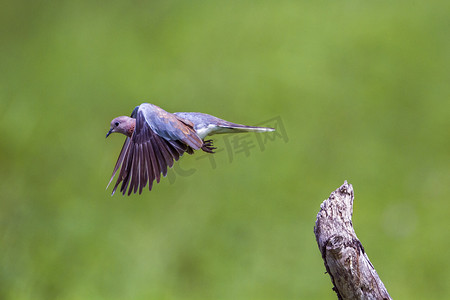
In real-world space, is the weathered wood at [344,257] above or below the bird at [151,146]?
below

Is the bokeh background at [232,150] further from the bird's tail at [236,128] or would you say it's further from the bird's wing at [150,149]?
the bird's wing at [150,149]

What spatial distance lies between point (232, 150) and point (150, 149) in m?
2.27

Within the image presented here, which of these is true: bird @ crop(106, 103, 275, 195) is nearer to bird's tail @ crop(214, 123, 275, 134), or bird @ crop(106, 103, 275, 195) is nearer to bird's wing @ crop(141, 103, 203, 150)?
bird's wing @ crop(141, 103, 203, 150)

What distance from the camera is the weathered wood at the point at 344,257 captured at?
2045 mm

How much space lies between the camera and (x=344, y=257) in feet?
6.70

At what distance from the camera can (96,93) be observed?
509 centimetres

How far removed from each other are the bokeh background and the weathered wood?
2485 millimetres

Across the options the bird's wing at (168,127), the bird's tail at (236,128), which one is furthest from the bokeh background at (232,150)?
the bird's wing at (168,127)

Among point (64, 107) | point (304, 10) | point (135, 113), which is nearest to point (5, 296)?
point (64, 107)

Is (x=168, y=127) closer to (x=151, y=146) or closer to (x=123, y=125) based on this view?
(x=151, y=146)

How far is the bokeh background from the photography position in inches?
185

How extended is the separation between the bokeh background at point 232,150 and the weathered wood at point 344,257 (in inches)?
97.8

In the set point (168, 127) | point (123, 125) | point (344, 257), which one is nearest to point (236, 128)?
point (168, 127)

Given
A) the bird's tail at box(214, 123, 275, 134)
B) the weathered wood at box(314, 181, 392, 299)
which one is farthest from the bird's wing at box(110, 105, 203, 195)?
the weathered wood at box(314, 181, 392, 299)
